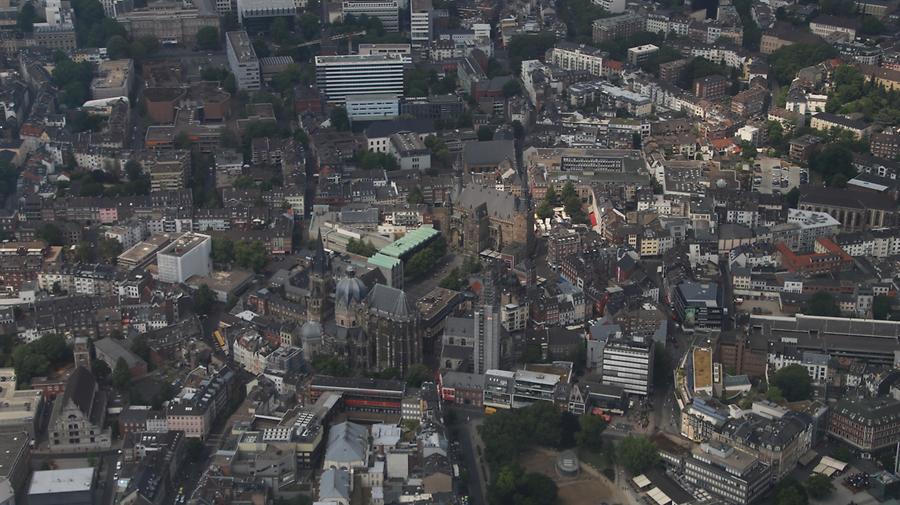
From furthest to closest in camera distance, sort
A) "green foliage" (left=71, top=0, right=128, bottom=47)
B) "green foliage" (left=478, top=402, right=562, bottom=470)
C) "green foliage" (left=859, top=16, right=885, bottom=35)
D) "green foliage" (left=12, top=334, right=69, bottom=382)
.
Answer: "green foliage" (left=71, top=0, right=128, bottom=47), "green foliage" (left=859, top=16, right=885, bottom=35), "green foliage" (left=12, top=334, right=69, bottom=382), "green foliage" (left=478, top=402, right=562, bottom=470)

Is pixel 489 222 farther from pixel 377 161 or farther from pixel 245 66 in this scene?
pixel 245 66

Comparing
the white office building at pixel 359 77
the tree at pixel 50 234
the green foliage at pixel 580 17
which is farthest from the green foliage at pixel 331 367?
the green foliage at pixel 580 17

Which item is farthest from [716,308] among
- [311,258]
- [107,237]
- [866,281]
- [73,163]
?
[73,163]

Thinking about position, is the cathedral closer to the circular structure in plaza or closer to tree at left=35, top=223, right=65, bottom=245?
the circular structure in plaza

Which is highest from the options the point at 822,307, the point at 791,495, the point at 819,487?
the point at 822,307

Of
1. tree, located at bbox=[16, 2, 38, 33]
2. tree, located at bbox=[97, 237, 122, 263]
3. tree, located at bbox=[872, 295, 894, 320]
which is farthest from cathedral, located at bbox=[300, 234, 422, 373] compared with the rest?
tree, located at bbox=[16, 2, 38, 33]

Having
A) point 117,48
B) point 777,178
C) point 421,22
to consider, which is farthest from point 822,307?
point 117,48

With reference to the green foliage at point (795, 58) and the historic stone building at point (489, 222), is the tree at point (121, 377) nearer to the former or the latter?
the historic stone building at point (489, 222)
